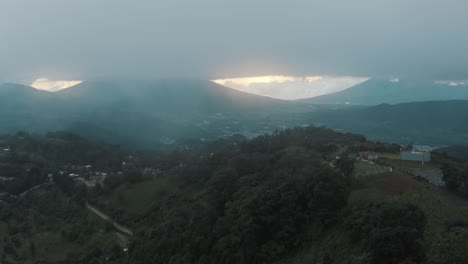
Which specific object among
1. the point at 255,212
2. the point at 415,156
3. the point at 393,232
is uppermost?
the point at 393,232

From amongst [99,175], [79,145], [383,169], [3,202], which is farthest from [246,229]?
[79,145]

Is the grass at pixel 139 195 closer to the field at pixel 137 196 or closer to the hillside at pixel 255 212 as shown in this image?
the field at pixel 137 196

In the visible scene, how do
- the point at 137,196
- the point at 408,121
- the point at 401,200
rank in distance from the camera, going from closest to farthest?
the point at 401,200, the point at 137,196, the point at 408,121

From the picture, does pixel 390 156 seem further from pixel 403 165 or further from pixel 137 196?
→ pixel 137 196

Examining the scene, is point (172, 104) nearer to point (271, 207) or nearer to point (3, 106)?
point (3, 106)

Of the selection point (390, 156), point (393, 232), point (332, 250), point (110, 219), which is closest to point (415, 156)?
point (390, 156)

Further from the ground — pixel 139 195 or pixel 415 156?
pixel 415 156

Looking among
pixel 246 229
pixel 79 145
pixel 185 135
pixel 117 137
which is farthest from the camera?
pixel 185 135
